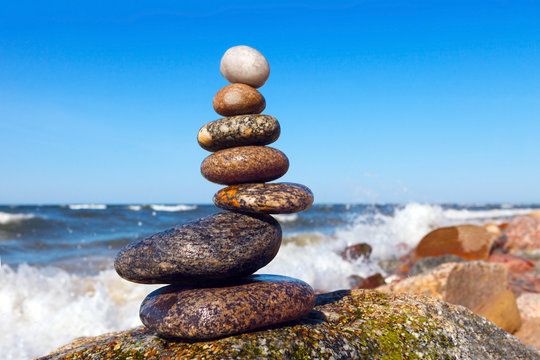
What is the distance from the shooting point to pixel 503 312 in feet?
20.9

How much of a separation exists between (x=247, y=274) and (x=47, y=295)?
277 inches

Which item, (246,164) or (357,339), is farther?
(246,164)

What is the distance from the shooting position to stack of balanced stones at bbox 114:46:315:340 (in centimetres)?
352

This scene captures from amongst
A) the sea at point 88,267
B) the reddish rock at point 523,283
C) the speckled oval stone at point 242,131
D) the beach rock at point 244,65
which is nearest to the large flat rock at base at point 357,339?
the speckled oval stone at point 242,131

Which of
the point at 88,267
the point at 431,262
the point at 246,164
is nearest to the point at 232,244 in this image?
the point at 246,164

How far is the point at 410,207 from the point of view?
25672 millimetres

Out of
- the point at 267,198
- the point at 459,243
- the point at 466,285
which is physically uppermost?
the point at 267,198

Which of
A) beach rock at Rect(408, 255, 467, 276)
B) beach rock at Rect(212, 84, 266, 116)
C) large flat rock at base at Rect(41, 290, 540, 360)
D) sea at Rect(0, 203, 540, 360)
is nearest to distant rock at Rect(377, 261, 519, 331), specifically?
large flat rock at base at Rect(41, 290, 540, 360)

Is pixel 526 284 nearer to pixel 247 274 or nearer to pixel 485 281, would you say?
pixel 485 281

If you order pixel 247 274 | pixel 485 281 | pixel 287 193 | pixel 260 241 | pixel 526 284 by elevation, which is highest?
pixel 287 193

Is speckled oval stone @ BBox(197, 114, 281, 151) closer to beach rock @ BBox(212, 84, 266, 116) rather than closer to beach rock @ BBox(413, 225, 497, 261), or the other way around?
beach rock @ BBox(212, 84, 266, 116)

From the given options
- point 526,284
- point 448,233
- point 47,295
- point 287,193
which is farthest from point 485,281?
point 47,295

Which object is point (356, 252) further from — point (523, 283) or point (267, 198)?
point (267, 198)

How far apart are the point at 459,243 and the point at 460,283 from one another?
722 cm
